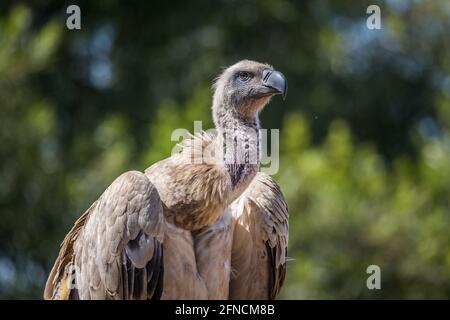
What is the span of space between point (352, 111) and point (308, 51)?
7.58ft

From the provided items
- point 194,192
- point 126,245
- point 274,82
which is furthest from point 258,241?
point 274,82

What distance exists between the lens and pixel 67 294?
25.8 ft

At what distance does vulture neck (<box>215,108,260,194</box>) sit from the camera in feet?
25.4

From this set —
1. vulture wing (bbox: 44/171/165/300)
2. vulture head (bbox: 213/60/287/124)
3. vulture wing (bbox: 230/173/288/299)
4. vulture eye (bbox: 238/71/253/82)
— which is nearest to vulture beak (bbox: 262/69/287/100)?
vulture head (bbox: 213/60/287/124)

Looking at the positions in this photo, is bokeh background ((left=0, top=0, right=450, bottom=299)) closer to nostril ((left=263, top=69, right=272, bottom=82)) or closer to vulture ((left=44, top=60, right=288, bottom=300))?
vulture ((left=44, top=60, right=288, bottom=300))

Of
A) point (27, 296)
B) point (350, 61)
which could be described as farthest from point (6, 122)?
point (350, 61)

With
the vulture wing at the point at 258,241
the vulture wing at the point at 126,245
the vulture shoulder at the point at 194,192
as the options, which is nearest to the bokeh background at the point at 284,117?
the vulture wing at the point at 258,241

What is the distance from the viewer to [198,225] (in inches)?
304

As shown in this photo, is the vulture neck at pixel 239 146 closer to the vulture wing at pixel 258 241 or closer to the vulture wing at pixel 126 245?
the vulture wing at pixel 258 241

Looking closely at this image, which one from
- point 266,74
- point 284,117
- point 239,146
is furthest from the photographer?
point 284,117

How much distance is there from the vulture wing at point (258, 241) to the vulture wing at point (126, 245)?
0.80 meters

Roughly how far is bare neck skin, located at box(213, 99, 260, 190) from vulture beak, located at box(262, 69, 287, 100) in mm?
262

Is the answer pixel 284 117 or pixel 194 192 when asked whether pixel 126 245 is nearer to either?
pixel 194 192

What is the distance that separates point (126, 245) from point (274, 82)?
1.80 meters
